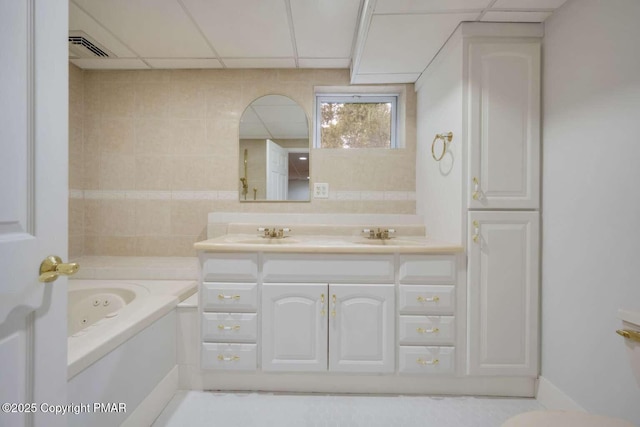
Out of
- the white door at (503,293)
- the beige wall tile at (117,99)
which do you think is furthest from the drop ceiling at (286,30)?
the white door at (503,293)

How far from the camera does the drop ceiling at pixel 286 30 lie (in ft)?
5.09

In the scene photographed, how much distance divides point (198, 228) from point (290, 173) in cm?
85

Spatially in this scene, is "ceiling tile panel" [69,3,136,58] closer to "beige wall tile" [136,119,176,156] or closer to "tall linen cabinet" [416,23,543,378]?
"beige wall tile" [136,119,176,156]

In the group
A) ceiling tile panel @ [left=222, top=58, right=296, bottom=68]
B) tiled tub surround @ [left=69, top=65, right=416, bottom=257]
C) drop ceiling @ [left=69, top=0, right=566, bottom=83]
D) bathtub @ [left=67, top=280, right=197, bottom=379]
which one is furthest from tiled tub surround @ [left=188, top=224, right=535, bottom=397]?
ceiling tile panel @ [left=222, top=58, right=296, bottom=68]

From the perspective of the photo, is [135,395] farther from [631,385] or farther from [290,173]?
[631,385]

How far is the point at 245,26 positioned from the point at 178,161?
112cm

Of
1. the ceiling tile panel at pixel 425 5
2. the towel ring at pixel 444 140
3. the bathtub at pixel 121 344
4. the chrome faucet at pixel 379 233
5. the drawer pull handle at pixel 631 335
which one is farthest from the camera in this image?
the chrome faucet at pixel 379 233

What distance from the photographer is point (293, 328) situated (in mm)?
1714

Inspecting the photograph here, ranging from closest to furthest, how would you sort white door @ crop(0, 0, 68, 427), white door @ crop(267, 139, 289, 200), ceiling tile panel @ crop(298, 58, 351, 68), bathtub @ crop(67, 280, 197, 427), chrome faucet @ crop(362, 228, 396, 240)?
white door @ crop(0, 0, 68, 427), bathtub @ crop(67, 280, 197, 427), chrome faucet @ crop(362, 228, 396, 240), ceiling tile panel @ crop(298, 58, 351, 68), white door @ crop(267, 139, 289, 200)

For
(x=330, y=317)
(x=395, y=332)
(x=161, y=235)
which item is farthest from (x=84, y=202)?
(x=395, y=332)

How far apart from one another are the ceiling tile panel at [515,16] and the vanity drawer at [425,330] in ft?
5.24

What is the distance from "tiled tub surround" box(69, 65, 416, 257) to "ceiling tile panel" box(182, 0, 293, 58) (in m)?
0.28

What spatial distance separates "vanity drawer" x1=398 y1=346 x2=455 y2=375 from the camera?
1689 millimetres

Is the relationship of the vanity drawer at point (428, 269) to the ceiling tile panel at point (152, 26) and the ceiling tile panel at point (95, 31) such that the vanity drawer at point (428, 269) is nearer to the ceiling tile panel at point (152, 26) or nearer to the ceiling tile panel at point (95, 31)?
the ceiling tile panel at point (152, 26)
